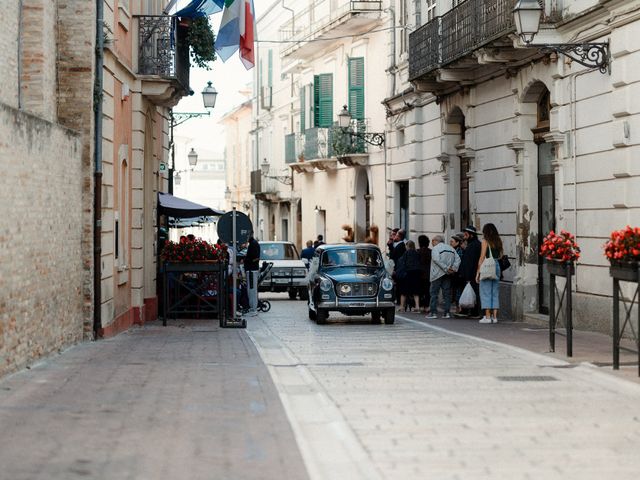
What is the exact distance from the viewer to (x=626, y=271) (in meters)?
13.3

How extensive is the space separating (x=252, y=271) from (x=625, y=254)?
15.9 metres

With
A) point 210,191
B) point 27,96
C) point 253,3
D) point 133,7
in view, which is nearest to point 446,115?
point 253,3

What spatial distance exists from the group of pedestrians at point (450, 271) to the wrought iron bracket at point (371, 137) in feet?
25.1

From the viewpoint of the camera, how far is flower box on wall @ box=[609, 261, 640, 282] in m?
13.1

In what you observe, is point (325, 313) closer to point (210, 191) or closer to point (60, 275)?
point (60, 275)

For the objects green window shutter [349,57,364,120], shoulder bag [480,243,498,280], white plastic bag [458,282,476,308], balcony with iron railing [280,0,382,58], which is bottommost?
white plastic bag [458,282,476,308]

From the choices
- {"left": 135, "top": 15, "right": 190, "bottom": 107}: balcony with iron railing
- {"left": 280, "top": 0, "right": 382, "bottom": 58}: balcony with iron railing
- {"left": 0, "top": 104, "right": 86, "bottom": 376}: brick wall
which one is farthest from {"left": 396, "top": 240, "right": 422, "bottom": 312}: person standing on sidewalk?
{"left": 280, "top": 0, "right": 382, "bottom": 58}: balcony with iron railing

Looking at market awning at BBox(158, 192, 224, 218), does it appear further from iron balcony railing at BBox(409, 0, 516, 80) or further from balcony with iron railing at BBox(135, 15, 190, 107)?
iron balcony railing at BBox(409, 0, 516, 80)

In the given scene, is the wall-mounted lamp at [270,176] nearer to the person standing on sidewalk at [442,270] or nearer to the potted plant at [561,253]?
the person standing on sidewalk at [442,270]

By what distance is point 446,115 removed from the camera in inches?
1180

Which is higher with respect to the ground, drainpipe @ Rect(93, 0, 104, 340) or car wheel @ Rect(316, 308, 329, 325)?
drainpipe @ Rect(93, 0, 104, 340)

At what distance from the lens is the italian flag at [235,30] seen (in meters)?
24.6

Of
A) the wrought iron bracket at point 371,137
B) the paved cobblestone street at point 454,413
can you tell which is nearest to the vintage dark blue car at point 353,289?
the paved cobblestone street at point 454,413

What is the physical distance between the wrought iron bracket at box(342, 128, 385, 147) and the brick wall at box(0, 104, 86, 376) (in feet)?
68.8
